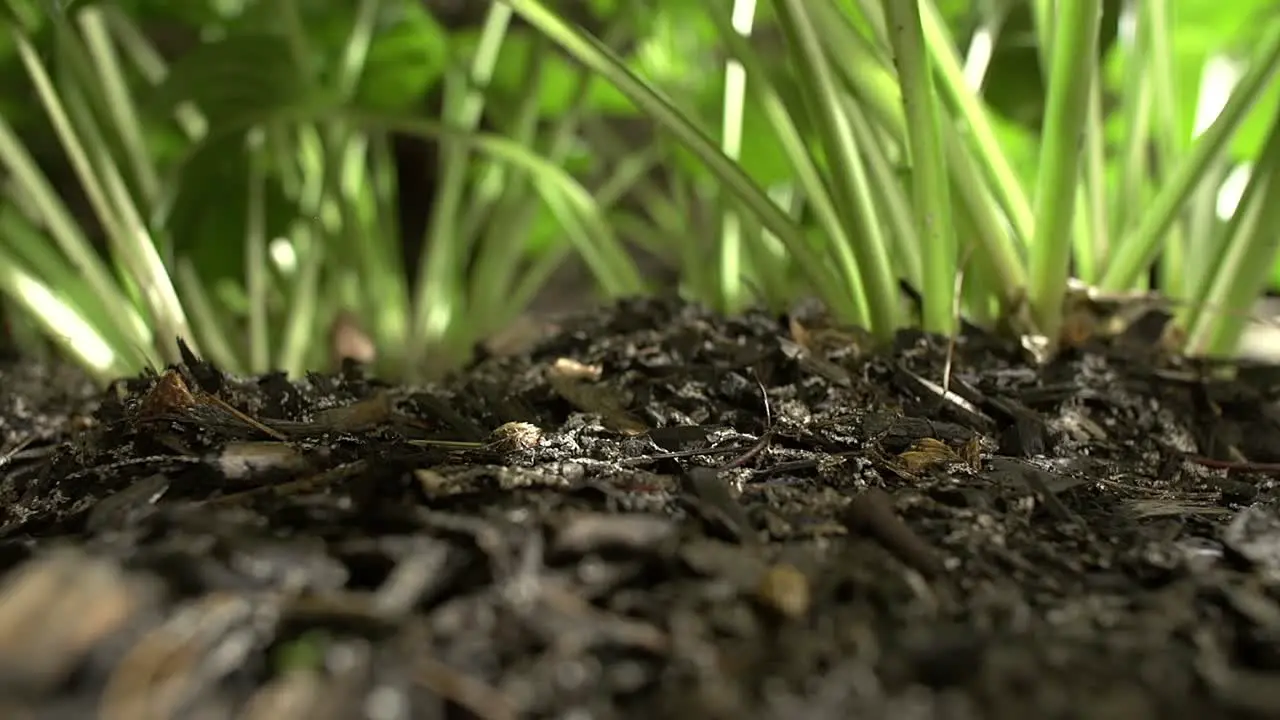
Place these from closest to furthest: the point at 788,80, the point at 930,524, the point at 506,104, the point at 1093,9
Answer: the point at 930,524
the point at 1093,9
the point at 788,80
the point at 506,104

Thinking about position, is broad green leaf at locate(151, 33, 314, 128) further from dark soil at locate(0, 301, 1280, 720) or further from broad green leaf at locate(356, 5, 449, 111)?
dark soil at locate(0, 301, 1280, 720)

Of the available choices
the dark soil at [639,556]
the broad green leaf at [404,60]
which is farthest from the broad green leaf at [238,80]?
the dark soil at [639,556]

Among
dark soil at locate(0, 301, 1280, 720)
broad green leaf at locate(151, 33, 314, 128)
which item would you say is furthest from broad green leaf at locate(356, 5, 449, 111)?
dark soil at locate(0, 301, 1280, 720)

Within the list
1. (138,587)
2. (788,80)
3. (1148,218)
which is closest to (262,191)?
(788,80)

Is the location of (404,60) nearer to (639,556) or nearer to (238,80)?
(238,80)

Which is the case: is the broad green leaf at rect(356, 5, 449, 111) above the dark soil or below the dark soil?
above

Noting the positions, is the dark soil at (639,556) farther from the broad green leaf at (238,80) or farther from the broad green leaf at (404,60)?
the broad green leaf at (404,60)

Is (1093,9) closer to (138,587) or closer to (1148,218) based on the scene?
(1148,218)

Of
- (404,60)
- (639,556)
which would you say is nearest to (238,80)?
(404,60)
